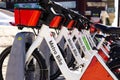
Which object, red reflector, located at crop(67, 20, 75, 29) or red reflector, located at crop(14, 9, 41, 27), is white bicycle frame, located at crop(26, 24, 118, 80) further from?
red reflector, located at crop(67, 20, 75, 29)

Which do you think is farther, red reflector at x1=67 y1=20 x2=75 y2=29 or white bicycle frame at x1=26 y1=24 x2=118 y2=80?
red reflector at x1=67 y1=20 x2=75 y2=29

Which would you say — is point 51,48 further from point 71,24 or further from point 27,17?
point 71,24

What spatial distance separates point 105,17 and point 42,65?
24519mm

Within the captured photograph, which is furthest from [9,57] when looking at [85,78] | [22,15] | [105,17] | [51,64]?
[105,17]

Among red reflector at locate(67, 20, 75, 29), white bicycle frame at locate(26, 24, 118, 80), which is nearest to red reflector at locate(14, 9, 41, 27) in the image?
white bicycle frame at locate(26, 24, 118, 80)

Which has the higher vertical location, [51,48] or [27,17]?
[27,17]

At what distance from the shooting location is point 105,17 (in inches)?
1144

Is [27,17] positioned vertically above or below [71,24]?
above

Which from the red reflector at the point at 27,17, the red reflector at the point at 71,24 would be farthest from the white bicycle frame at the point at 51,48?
the red reflector at the point at 71,24

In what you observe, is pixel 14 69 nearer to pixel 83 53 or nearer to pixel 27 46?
pixel 27 46

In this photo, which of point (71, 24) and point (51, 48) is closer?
point (51, 48)

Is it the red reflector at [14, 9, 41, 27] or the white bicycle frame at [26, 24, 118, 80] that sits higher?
the red reflector at [14, 9, 41, 27]

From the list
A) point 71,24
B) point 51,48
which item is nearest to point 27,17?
point 51,48

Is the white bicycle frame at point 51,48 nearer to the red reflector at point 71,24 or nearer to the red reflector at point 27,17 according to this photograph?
the red reflector at point 27,17
